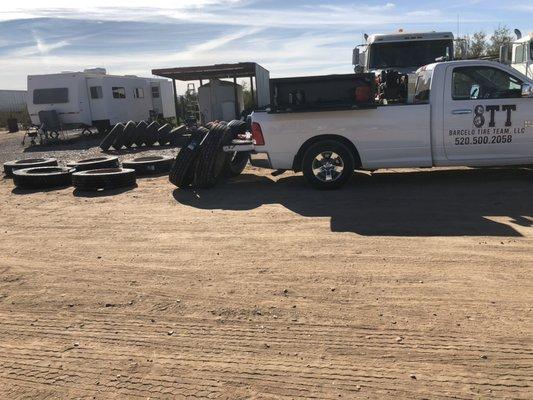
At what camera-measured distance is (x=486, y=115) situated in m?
7.85

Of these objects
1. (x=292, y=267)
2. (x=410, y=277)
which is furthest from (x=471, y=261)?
(x=292, y=267)

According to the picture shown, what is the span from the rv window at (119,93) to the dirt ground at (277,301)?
60.8ft

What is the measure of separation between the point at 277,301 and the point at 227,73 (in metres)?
21.6

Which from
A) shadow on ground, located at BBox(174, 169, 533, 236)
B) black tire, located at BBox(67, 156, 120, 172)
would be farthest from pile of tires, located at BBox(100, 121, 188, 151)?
shadow on ground, located at BBox(174, 169, 533, 236)

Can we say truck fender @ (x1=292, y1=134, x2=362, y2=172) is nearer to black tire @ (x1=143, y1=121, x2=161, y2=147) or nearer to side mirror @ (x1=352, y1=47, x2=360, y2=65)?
side mirror @ (x1=352, y1=47, x2=360, y2=65)

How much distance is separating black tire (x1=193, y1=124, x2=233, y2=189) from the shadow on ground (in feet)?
0.70

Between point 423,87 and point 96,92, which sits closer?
point 423,87

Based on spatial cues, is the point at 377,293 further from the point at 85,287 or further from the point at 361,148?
the point at 361,148

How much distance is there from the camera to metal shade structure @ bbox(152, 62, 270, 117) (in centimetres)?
2225

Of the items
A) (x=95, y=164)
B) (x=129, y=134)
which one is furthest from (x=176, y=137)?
(x=95, y=164)

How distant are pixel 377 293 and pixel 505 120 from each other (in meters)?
5.03

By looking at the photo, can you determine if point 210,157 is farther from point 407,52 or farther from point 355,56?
point 355,56

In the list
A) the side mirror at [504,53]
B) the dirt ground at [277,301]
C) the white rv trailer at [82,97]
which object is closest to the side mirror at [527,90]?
the dirt ground at [277,301]

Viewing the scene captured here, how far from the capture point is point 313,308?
3.97 metres
